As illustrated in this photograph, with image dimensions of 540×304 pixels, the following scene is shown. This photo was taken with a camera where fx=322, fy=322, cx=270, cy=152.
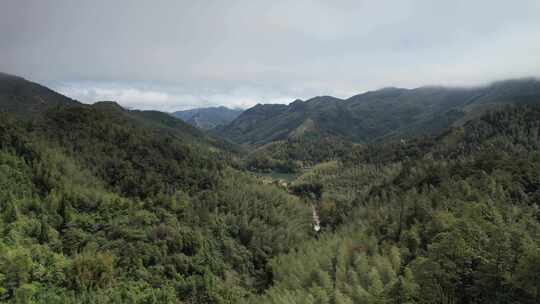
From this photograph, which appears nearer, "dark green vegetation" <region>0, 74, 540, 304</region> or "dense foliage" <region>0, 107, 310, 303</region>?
"dark green vegetation" <region>0, 74, 540, 304</region>

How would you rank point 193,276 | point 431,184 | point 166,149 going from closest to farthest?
point 193,276 < point 431,184 < point 166,149

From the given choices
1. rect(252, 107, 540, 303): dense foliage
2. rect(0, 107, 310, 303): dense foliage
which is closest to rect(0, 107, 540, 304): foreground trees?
rect(252, 107, 540, 303): dense foliage

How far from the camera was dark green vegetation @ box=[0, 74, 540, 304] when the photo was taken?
4131 centimetres

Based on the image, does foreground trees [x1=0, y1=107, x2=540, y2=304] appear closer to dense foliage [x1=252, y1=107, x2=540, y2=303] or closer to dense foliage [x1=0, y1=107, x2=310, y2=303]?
dense foliage [x1=252, y1=107, x2=540, y2=303]

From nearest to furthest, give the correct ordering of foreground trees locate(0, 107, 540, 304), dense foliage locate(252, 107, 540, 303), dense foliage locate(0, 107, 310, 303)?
dense foliage locate(252, 107, 540, 303) → foreground trees locate(0, 107, 540, 304) → dense foliage locate(0, 107, 310, 303)

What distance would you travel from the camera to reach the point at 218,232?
101 metres

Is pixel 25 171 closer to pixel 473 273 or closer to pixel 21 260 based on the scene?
pixel 21 260

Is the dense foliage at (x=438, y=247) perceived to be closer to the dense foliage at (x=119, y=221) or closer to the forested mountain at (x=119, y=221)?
the dense foliage at (x=119, y=221)

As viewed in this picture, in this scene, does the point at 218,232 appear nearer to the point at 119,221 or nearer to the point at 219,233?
the point at 219,233

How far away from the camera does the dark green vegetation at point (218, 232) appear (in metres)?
41.3

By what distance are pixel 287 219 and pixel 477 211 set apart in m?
71.2

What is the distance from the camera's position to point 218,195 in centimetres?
12212

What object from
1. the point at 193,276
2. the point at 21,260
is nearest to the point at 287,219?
the point at 193,276

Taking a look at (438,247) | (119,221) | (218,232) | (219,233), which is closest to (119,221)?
(119,221)
